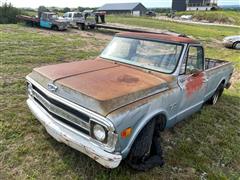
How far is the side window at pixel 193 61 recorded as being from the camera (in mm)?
3890

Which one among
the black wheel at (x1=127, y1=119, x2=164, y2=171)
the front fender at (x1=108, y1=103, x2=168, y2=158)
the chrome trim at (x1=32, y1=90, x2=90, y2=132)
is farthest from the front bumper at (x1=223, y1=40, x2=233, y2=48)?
the chrome trim at (x1=32, y1=90, x2=90, y2=132)

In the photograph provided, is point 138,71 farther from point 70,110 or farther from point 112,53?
point 70,110

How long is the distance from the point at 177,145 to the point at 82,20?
20.7 m

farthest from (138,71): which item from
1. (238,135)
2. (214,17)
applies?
(214,17)

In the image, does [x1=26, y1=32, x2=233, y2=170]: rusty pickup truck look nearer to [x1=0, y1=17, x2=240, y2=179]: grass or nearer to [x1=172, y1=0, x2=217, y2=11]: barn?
[x1=0, y1=17, x2=240, y2=179]: grass

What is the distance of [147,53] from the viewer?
4008 mm

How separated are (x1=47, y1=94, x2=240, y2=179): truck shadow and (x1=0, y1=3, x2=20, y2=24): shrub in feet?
78.4

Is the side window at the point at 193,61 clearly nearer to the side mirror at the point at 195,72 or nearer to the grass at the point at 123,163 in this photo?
the side mirror at the point at 195,72

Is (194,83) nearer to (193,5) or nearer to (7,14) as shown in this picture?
(7,14)

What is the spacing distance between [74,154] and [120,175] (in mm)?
767

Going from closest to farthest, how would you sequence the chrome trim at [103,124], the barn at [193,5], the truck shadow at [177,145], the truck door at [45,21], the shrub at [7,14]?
the chrome trim at [103,124], the truck shadow at [177,145], the truck door at [45,21], the shrub at [7,14], the barn at [193,5]

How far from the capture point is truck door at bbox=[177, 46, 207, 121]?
12.5ft

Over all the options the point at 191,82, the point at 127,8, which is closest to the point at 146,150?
the point at 191,82

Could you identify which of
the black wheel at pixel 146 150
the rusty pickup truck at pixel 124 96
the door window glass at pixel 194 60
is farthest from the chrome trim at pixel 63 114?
the door window glass at pixel 194 60
